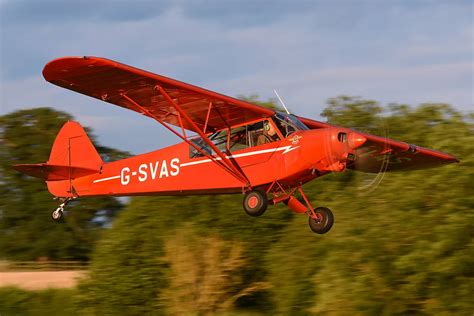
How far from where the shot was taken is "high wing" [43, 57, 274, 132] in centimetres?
1113

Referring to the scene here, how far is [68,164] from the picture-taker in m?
16.4

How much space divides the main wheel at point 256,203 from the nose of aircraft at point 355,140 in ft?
5.59

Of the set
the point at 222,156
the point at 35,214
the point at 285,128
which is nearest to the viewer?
the point at 285,128

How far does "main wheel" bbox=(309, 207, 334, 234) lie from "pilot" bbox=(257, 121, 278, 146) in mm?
1664

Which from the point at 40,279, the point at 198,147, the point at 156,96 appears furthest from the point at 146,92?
the point at 40,279

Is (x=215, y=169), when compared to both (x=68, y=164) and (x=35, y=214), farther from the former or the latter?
(x=35, y=214)

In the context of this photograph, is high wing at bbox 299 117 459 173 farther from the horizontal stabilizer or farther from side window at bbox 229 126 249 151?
the horizontal stabilizer

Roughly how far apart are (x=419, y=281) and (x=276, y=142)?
8688 mm

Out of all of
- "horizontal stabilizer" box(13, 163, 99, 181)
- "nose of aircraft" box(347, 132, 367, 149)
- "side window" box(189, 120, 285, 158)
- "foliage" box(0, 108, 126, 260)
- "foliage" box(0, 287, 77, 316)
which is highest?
"side window" box(189, 120, 285, 158)

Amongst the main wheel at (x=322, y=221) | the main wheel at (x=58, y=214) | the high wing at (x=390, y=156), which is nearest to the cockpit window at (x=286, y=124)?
the high wing at (x=390, y=156)

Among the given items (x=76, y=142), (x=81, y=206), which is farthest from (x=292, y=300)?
(x=81, y=206)

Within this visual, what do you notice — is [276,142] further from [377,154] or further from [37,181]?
[37,181]

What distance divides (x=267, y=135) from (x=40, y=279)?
1105 inches

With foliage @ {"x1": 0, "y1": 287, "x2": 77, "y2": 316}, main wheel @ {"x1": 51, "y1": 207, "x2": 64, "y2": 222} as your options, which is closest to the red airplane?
main wheel @ {"x1": 51, "y1": 207, "x2": 64, "y2": 222}
